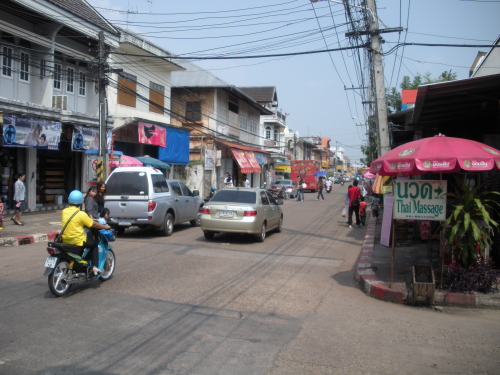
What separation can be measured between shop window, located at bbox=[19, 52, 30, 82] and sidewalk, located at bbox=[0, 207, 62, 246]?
5334 mm

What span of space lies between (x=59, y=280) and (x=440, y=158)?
6.20 m

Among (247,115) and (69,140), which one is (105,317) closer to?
(69,140)

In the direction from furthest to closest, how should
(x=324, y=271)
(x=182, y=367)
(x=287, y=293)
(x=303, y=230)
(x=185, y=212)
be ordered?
(x=303, y=230) → (x=185, y=212) → (x=324, y=271) → (x=287, y=293) → (x=182, y=367)

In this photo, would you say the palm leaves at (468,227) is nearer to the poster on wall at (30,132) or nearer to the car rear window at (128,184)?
the car rear window at (128,184)

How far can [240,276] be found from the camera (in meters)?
8.56

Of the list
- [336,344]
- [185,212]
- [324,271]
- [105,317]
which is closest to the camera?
[336,344]

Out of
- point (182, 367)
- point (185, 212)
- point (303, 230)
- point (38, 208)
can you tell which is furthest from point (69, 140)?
point (182, 367)

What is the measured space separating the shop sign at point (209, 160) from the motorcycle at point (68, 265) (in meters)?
22.9

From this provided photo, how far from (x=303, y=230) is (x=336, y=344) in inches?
444

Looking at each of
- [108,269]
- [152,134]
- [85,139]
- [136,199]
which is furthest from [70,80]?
[108,269]

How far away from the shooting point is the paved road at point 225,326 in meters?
4.44

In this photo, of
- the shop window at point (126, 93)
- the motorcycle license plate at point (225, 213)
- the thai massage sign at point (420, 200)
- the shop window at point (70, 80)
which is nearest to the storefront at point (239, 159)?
the shop window at point (126, 93)

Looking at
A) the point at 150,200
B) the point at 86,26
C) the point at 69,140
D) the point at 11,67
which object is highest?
the point at 86,26

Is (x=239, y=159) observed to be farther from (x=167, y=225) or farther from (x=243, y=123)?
(x=167, y=225)
